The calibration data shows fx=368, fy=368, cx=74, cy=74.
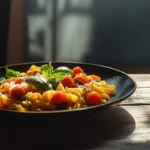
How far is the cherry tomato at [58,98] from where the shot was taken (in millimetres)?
1058

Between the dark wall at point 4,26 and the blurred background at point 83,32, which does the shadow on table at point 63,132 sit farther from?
the blurred background at point 83,32

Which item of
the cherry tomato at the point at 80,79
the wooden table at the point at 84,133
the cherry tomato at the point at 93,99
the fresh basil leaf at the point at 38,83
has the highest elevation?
the fresh basil leaf at the point at 38,83

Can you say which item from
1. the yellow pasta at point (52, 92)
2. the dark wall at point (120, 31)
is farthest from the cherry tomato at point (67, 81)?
the dark wall at point (120, 31)

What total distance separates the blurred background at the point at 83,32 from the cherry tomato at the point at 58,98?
251 cm

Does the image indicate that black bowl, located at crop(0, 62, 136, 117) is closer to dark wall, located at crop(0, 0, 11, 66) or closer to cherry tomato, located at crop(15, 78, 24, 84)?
cherry tomato, located at crop(15, 78, 24, 84)

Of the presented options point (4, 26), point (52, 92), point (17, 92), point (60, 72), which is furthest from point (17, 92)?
point (4, 26)

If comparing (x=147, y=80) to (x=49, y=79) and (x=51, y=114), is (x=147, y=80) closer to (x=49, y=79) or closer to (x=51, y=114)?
(x=49, y=79)

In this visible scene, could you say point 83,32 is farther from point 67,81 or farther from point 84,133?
point 84,133

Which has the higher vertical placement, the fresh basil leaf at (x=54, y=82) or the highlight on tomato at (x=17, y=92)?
the fresh basil leaf at (x=54, y=82)

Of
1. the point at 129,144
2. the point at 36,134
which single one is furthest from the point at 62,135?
the point at 129,144

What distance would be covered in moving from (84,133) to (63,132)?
2.4 inches

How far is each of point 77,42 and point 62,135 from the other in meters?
2.79

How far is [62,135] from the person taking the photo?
1.03 meters

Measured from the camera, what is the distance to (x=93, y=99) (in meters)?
1.12
